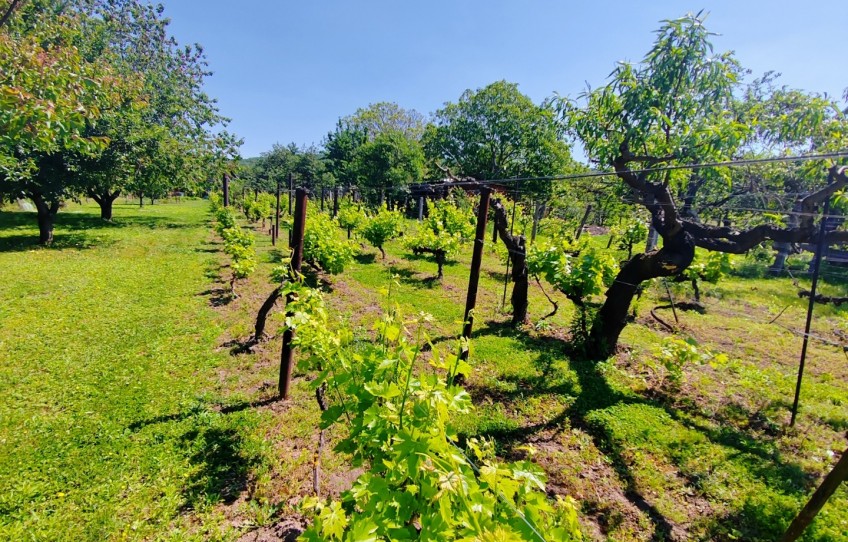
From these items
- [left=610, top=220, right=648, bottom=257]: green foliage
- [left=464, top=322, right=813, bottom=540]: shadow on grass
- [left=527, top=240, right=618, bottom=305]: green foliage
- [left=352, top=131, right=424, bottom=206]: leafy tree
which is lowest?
[left=464, top=322, right=813, bottom=540]: shadow on grass

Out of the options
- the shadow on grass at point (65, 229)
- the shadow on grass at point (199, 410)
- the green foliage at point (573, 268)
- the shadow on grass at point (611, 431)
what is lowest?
the shadow on grass at point (199, 410)

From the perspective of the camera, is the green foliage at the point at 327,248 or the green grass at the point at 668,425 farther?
the green foliage at the point at 327,248

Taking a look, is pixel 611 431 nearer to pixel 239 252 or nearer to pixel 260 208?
pixel 239 252

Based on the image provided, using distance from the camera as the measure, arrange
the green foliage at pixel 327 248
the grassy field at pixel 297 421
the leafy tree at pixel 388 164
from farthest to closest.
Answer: the leafy tree at pixel 388 164 < the green foliage at pixel 327 248 < the grassy field at pixel 297 421

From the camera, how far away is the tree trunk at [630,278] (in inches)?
213

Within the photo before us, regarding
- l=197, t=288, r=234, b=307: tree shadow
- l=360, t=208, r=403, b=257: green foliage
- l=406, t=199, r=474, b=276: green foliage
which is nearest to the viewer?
l=197, t=288, r=234, b=307: tree shadow

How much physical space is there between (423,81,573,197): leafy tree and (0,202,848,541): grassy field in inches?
678

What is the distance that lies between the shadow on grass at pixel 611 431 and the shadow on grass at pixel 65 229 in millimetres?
14766

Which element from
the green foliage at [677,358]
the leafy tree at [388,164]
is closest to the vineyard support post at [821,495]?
the green foliage at [677,358]

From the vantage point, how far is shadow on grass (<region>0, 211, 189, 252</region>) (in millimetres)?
12188

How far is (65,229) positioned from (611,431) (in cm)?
2029

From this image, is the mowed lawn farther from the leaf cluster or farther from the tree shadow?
the leaf cluster

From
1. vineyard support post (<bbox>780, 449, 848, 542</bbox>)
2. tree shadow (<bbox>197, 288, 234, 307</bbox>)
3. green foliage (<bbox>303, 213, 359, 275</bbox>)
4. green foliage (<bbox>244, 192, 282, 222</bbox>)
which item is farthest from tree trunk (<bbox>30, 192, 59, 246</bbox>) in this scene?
vineyard support post (<bbox>780, 449, 848, 542</bbox>)

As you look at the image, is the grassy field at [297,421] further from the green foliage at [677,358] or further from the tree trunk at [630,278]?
the tree trunk at [630,278]
